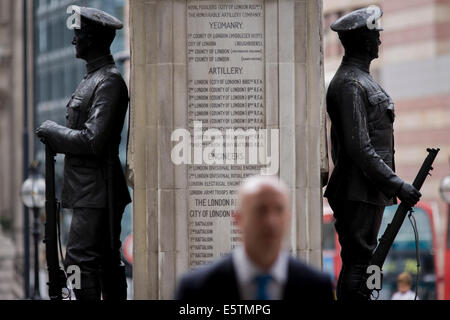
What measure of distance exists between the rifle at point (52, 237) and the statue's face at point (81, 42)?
97 centimetres

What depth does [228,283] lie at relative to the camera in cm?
861

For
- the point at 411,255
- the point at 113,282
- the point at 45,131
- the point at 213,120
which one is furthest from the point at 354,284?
the point at 411,255

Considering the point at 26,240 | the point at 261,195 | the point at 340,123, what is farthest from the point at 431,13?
the point at 261,195

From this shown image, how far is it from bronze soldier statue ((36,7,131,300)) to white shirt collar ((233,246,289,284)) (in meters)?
7.21

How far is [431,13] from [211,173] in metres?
47.5

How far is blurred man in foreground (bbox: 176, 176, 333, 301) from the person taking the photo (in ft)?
27.5

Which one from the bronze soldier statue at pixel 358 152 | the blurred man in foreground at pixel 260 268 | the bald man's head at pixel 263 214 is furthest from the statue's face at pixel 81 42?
the bald man's head at pixel 263 214

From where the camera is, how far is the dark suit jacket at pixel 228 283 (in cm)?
859

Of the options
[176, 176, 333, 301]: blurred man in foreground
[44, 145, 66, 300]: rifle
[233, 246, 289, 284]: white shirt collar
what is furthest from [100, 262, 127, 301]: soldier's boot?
[233, 246, 289, 284]: white shirt collar
